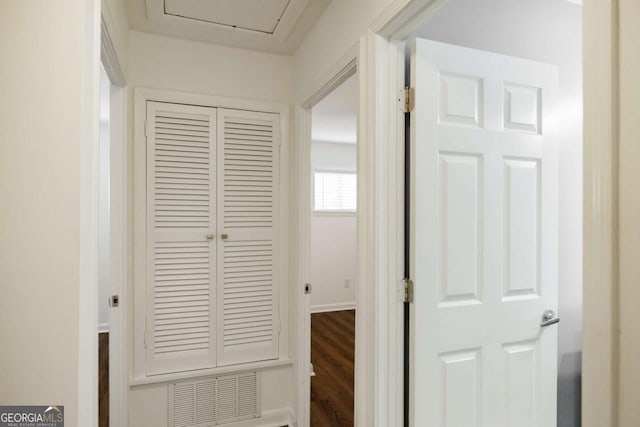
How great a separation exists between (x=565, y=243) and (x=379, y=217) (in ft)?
3.40

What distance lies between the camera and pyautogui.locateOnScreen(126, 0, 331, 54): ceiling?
1.69 meters

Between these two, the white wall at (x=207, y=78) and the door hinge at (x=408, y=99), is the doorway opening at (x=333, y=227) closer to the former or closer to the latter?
the white wall at (x=207, y=78)

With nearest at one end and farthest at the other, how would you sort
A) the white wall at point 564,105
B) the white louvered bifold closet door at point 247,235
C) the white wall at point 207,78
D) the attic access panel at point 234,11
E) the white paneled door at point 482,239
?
the white paneled door at point 482,239 < the white wall at point 564,105 < the attic access panel at point 234,11 < the white wall at point 207,78 < the white louvered bifold closet door at point 247,235

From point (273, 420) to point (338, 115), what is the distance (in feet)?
9.63

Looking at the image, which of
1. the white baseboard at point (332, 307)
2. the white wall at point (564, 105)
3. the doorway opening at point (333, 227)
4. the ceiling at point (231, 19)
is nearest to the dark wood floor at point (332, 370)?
the doorway opening at point (333, 227)

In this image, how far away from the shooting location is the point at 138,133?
76.1 inches

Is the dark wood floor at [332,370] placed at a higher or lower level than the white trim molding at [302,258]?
lower

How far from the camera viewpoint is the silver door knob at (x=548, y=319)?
4.73 feet

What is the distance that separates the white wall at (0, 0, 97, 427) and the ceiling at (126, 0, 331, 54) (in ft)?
3.23

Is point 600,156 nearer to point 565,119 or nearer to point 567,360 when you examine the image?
point 565,119

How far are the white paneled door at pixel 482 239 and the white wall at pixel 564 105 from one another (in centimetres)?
20

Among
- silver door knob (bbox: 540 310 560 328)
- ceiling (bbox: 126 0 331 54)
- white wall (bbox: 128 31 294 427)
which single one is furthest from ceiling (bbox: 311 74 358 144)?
silver door knob (bbox: 540 310 560 328)

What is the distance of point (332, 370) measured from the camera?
307 centimetres

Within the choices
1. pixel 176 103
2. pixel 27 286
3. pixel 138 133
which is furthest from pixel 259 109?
pixel 27 286
